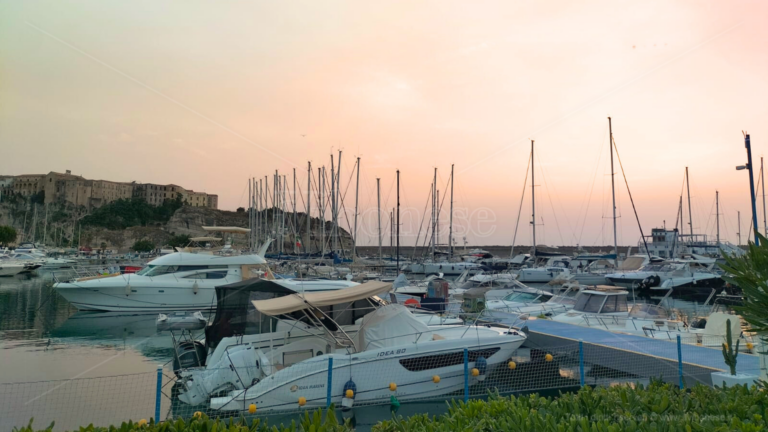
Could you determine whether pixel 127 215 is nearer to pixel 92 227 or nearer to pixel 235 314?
pixel 92 227

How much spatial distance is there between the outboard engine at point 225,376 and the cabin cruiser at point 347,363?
0.02 metres

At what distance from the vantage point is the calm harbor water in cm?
1020

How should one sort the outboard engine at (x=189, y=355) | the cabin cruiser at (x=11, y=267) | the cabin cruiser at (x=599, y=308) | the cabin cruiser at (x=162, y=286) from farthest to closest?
the cabin cruiser at (x=11, y=267), the cabin cruiser at (x=162, y=286), the cabin cruiser at (x=599, y=308), the outboard engine at (x=189, y=355)

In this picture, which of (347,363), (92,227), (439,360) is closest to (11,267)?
(347,363)

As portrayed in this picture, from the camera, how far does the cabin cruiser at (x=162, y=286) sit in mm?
25734

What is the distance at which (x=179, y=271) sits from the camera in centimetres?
2672

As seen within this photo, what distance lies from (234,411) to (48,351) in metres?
12.5

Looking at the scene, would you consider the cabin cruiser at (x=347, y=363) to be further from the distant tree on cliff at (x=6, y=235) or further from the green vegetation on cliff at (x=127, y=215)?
the green vegetation on cliff at (x=127, y=215)

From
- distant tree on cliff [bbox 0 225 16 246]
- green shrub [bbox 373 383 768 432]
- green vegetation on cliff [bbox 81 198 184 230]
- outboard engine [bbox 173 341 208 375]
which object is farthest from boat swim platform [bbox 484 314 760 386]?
green vegetation on cliff [bbox 81 198 184 230]

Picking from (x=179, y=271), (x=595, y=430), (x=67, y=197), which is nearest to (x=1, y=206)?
(x=67, y=197)

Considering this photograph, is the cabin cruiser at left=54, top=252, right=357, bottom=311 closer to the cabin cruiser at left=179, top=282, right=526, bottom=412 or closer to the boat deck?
the cabin cruiser at left=179, top=282, right=526, bottom=412

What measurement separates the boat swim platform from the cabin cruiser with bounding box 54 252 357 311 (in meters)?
18.8

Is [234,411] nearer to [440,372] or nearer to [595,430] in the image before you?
[440,372]

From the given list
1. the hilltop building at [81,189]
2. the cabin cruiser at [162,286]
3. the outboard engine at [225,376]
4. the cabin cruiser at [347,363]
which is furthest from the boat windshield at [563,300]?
the hilltop building at [81,189]
